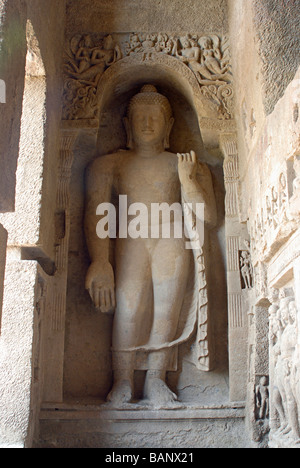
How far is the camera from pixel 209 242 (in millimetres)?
5254

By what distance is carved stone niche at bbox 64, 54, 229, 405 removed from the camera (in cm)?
493

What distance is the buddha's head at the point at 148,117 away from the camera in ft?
17.7

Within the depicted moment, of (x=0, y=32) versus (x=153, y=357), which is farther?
(x=153, y=357)

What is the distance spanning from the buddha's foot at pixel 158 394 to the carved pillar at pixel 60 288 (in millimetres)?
731

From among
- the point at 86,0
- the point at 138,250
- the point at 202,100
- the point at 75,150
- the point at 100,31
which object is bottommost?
the point at 138,250

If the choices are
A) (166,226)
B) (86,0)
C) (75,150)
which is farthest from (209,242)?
(86,0)

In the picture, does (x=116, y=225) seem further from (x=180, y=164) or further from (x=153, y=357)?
(x=153, y=357)

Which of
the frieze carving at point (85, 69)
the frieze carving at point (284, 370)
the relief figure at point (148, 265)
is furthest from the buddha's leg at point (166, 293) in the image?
the frieze carving at point (85, 69)

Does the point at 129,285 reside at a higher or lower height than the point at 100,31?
lower

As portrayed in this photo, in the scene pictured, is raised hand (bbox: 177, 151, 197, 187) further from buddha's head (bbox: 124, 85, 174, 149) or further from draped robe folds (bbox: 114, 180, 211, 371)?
buddha's head (bbox: 124, 85, 174, 149)

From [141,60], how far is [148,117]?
547 mm

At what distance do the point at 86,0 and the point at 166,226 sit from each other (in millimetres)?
2401

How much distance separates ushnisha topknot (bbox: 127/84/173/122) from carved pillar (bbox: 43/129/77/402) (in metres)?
0.69

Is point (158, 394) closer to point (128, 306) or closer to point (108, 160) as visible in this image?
point (128, 306)
